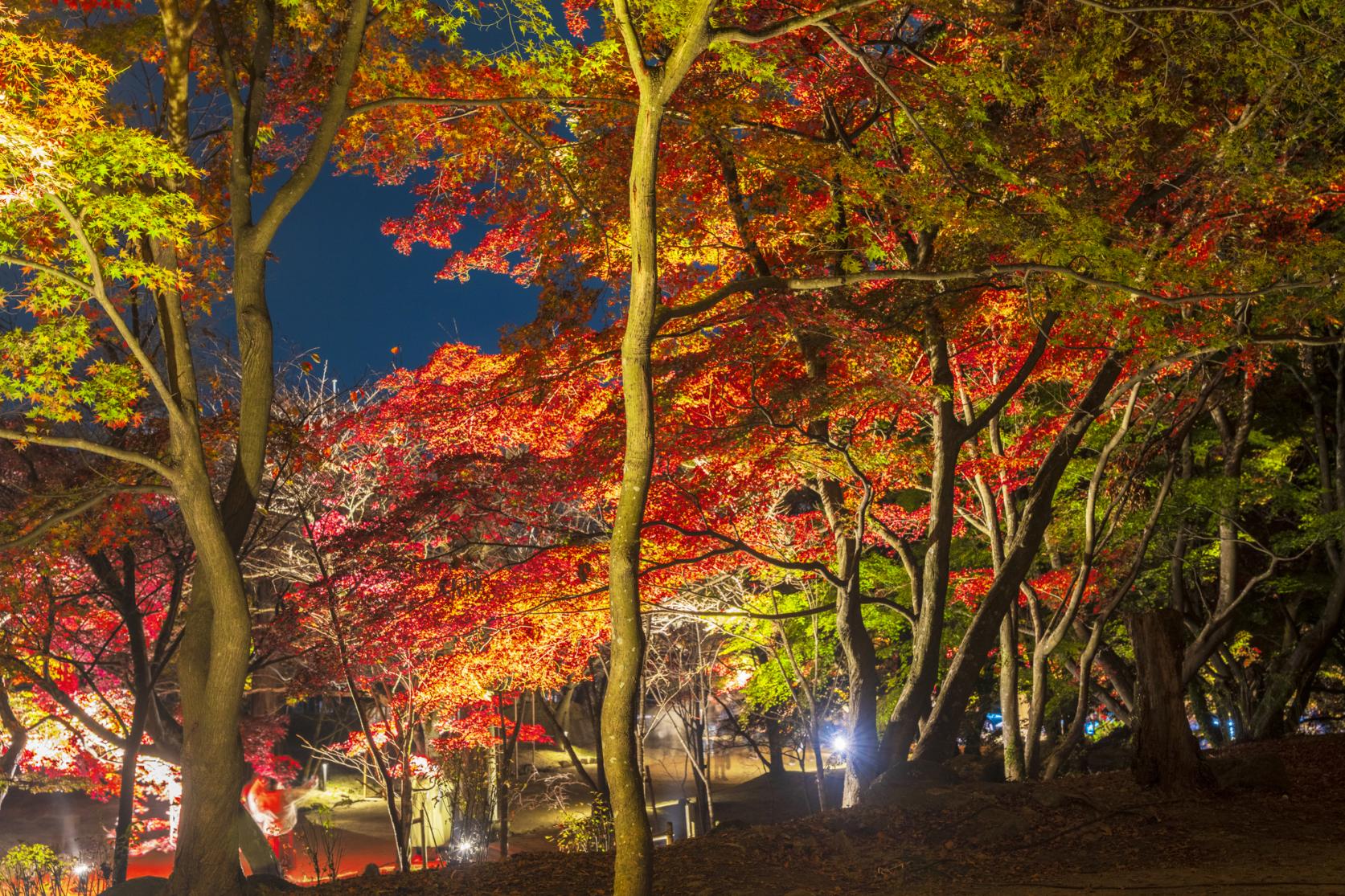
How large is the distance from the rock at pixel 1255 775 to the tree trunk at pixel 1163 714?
0.25 m

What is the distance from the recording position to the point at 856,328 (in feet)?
27.4

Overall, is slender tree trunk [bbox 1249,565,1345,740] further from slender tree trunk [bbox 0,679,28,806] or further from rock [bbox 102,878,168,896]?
slender tree trunk [bbox 0,679,28,806]

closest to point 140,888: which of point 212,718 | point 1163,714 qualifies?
point 212,718

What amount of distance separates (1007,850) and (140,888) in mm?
6653

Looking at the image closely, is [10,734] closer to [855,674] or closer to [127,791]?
[127,791]

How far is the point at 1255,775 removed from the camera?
8.76 m

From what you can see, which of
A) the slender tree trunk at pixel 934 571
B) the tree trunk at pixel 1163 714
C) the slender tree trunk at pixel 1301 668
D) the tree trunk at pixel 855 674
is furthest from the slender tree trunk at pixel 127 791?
the slender tree trunk at pixel 1301 668

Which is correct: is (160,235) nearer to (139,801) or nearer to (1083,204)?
(1083,204)

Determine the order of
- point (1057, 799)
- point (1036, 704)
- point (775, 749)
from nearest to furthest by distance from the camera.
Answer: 1. point (1057, 799)
2. point (1036, 704)
3. point (775, 749)

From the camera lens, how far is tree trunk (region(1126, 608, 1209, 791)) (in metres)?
8.59

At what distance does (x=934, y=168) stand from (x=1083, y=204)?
1.43 m

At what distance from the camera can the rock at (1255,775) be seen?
870cm

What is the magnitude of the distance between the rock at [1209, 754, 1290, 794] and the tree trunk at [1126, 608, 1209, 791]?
0.25 metres

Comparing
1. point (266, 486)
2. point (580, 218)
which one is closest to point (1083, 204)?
point (580, 218)
